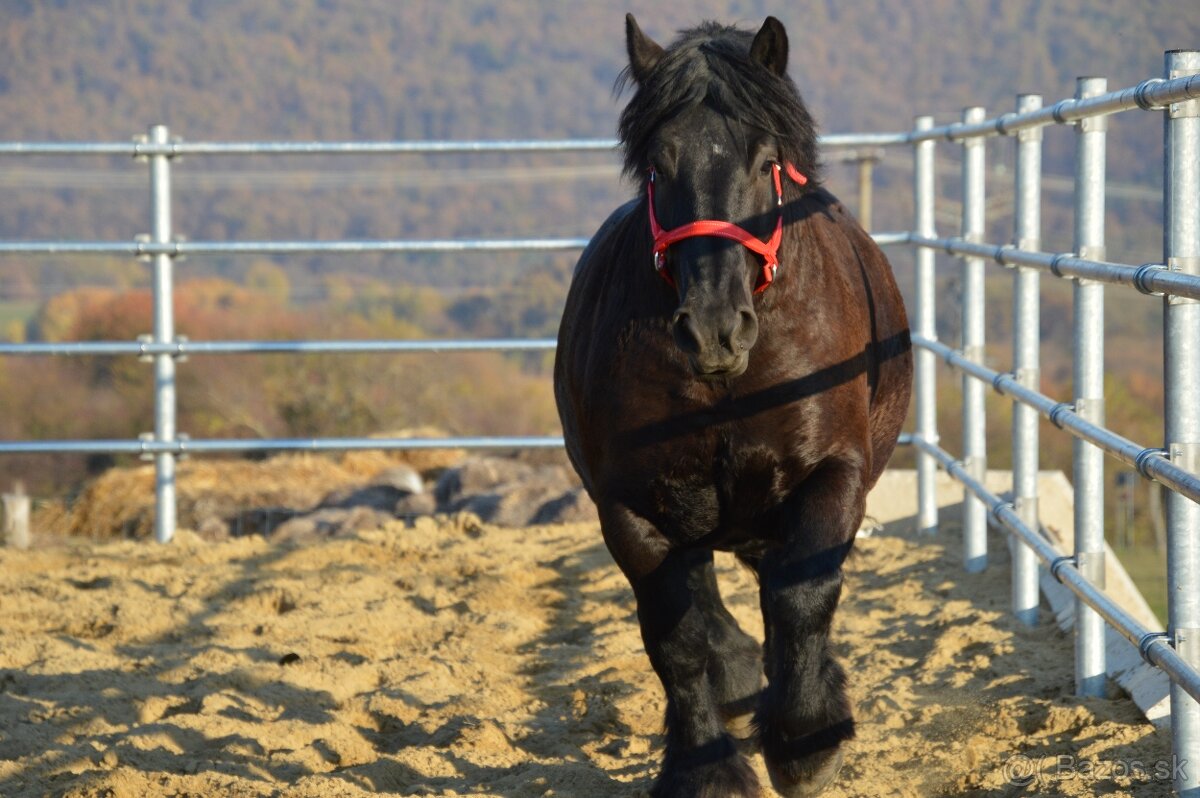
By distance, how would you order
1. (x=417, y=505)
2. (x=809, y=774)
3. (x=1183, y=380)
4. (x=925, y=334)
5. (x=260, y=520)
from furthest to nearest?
(x=260, y=520) < (x=417, y=505) < (x=925, y=334) < (x=809, y=774) < (x=1183, y=380)

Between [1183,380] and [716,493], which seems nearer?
[1183,380]

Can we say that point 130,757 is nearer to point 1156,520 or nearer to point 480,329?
point 1156,520

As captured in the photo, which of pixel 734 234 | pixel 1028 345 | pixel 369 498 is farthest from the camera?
pixel 369 498

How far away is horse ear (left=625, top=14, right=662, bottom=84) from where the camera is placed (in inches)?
124

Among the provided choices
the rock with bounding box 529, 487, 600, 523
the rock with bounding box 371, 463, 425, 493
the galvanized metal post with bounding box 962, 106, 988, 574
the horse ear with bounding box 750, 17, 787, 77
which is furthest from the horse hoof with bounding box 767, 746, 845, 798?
the rock with bounding box 371, 463, 425, 493

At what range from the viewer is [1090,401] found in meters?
3.76

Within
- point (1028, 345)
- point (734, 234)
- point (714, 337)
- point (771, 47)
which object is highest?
point (771, 47)

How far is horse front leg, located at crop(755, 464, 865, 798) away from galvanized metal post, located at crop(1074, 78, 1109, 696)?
1040mm

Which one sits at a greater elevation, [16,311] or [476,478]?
[16,311]

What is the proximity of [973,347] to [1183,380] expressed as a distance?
99.9 inches

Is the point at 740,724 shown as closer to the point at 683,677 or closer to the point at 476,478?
the point at 683,677

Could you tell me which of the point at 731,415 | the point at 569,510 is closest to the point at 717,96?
the point at 731,415

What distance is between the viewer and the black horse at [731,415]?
2.94 meters

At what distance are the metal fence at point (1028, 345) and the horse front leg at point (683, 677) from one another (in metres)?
0.96
